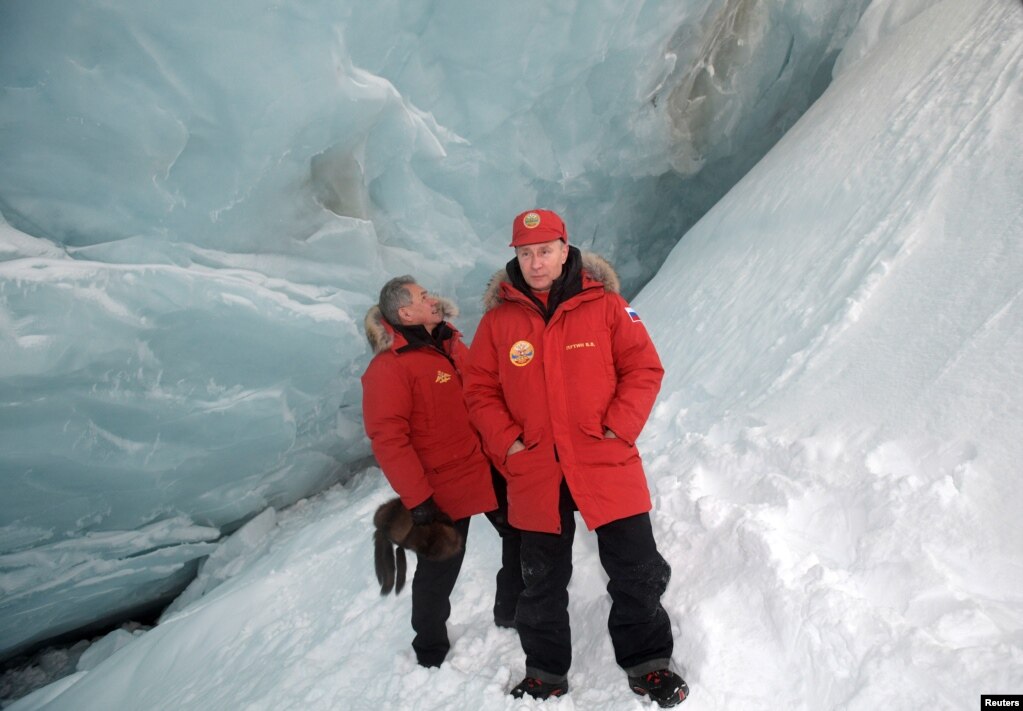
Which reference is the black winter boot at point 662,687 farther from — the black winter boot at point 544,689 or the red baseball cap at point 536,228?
the red baseball cap at point 536,228

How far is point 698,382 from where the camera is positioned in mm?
3225

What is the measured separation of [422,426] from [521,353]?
585 millimetres

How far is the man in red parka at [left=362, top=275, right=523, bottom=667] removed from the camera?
2.29m

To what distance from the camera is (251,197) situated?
3816 mm

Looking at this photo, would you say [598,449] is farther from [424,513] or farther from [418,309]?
[418,309]

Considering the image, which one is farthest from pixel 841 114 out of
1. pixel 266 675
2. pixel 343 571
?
pixel 266 675

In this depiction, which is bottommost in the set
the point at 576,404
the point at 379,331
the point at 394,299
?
the point at 576,404

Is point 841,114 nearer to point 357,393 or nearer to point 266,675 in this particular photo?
point 357,393

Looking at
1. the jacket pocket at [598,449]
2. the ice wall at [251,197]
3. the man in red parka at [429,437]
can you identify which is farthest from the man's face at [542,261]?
the ice wall at [251,197]

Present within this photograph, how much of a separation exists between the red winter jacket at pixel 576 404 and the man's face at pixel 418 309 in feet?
1.54

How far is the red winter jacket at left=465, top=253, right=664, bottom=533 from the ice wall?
240 centimetres

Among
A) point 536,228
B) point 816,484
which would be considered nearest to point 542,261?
point 536,228

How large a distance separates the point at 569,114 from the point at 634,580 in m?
3.84

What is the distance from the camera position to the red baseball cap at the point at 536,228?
1.94 m
